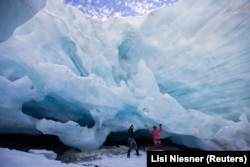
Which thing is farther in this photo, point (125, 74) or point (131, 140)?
point (125, 74)

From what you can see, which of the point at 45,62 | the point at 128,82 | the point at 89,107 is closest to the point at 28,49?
the point at 45,62

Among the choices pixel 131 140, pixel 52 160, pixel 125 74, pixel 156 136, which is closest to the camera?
pixel 52 160

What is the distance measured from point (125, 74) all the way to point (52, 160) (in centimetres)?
181

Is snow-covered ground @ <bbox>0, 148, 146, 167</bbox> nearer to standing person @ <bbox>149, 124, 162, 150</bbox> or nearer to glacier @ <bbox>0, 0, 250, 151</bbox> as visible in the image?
standing person @ <bbox>149, 124, 162, 150</bbox>

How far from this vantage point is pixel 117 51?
520 centimetres

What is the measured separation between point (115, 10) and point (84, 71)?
3.68 feet

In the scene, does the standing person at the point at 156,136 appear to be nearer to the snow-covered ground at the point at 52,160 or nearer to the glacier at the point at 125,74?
the glacier at the point at 125,74

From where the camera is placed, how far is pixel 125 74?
5.14m

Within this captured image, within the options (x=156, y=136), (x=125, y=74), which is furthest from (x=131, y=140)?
(x=125, y=74)

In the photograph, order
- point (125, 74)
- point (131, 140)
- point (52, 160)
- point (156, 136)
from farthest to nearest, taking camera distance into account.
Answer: point (125, 74), point (156, 136), point (131, 140), point (52, 160)

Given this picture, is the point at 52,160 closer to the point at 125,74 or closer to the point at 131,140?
the point at 131,140

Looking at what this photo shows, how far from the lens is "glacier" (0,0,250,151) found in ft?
15.3

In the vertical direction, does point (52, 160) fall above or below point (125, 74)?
below

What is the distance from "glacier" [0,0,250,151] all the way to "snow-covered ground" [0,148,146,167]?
0.41 m
